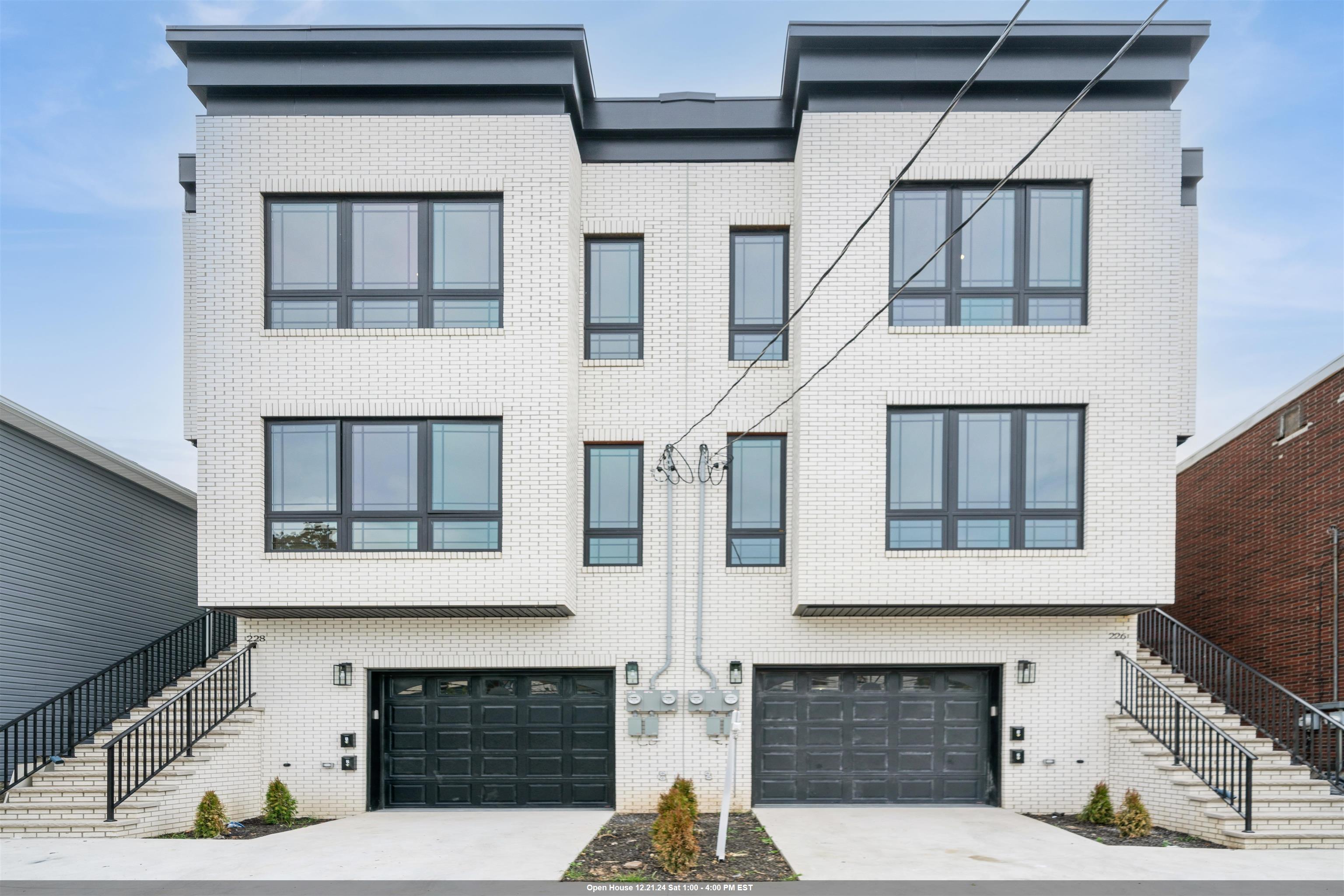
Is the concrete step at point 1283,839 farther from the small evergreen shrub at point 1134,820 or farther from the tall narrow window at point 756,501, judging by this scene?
the tall narrow window at point 756,501

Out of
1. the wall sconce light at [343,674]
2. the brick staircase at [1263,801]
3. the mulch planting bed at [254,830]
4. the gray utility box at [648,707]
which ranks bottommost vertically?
the mulch planting bed at [254,830]

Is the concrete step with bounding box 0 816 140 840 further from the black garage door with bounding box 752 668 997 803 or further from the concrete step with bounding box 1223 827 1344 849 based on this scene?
the concrete step with bounding box 1223 827 1344 849

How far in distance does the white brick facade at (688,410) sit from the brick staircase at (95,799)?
1013 millimetres

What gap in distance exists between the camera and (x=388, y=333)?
10547mm

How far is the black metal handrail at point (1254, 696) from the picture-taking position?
1048cm

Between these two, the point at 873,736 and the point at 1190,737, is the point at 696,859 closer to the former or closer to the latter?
the point at 873,736

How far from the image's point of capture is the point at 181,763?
10055 millimetres

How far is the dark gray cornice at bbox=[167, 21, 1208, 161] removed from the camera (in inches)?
413

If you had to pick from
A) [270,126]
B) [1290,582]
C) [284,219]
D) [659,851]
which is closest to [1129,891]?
[659,851]

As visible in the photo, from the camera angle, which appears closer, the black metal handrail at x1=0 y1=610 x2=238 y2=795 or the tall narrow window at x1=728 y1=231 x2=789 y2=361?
the black metal handrail at x1=0 y1=610 x2=238 y2=795

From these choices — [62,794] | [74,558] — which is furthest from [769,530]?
[74,558]

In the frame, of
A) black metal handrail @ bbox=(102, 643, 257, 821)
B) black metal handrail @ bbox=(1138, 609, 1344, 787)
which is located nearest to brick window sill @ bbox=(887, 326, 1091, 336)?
black metal handrail @ bbox=(1138, 609, 1344, 787)

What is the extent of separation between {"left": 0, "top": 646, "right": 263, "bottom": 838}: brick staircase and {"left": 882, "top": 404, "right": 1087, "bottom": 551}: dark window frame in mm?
8389

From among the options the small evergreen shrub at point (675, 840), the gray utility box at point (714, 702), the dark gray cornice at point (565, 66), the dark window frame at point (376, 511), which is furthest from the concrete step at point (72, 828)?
the dark gray cornice at point (565, 66)
